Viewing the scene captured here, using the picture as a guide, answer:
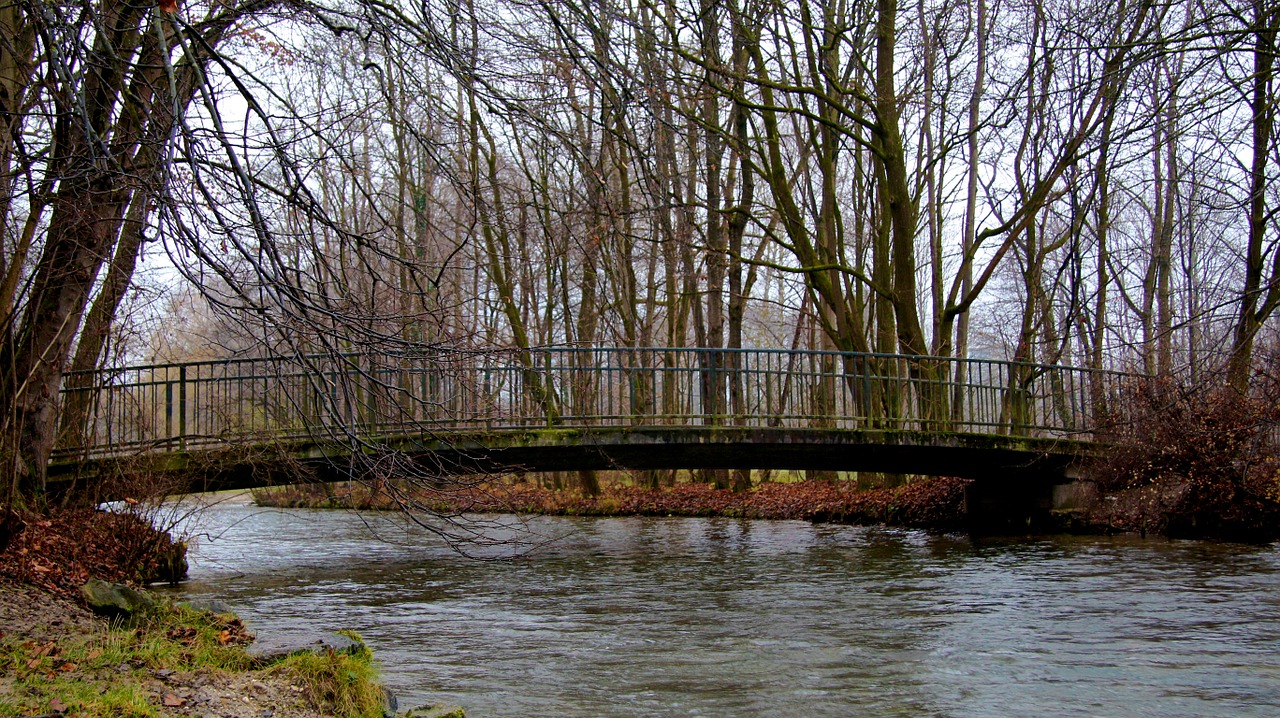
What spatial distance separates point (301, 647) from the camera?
6676 millimetres

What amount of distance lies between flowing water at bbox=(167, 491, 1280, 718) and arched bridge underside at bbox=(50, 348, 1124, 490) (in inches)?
51.3

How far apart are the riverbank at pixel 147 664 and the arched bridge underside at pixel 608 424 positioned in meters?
3.03

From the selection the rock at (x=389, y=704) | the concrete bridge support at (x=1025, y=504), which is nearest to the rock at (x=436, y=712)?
the rock at (x=389, y=704)

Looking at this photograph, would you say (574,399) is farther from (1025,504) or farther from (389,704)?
(389,704)

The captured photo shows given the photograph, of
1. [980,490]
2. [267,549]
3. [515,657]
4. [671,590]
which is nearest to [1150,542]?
[980,490]

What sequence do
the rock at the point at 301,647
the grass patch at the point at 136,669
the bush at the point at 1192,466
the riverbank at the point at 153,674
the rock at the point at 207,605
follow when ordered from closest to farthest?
the grass patch at the point at 136,669
the riverbank at the point at 153,674
the rock at the point at 301,647
the rock at the point at 207,605
the bush at the point at 1192,466

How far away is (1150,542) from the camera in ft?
47.3

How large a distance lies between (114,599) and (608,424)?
7.45 metres

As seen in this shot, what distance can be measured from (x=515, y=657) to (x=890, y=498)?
12914 millimetres

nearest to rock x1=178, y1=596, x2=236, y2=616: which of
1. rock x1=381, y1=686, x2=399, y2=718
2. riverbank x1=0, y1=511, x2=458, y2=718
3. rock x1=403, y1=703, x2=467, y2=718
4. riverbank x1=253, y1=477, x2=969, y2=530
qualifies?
riverbank x1=0, y1=511, x2=458, y2=718

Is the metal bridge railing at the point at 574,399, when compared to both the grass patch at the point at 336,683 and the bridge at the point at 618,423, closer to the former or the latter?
the bridge at the point at 618,423

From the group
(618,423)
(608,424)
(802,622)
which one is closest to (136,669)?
(802,622)

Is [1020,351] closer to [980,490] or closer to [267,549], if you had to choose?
[980,490]

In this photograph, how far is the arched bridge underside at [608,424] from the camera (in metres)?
11.9
